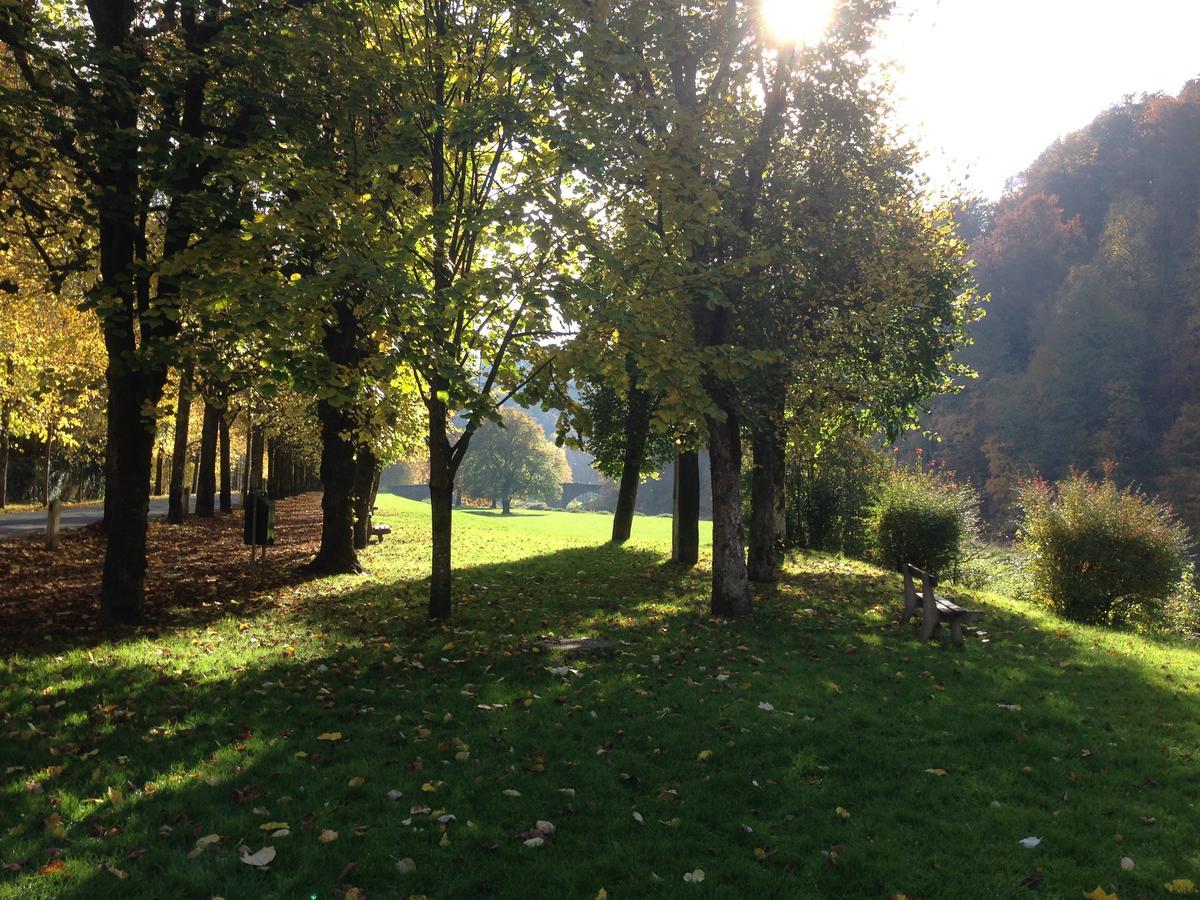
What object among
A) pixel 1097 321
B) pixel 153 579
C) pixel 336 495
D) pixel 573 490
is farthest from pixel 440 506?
pixel 573 490

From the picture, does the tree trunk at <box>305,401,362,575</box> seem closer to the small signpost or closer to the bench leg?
the small signpost

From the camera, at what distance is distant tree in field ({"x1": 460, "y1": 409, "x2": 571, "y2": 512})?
2884 inches

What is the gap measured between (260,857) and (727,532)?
29.1ft

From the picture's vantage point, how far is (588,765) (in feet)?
Result: 19.7

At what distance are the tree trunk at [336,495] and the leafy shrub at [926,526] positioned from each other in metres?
14.2

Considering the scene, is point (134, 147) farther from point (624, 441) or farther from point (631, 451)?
point (631, 451)

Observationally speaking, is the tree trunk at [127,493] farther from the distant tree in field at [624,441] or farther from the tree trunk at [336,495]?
the distant tree in field at [624,441]

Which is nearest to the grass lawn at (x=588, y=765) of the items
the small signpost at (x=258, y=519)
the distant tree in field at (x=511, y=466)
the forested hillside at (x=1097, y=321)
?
the small signpost at (x=258, y=519)

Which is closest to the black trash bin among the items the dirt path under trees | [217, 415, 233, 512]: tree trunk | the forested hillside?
the dirt path under trees

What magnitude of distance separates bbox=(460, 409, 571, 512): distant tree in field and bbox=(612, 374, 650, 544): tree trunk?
47.5 metres

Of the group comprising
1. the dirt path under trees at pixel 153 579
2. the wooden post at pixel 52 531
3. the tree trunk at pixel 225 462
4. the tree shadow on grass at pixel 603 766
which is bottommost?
the tree shadow on grass at pixel 603 766

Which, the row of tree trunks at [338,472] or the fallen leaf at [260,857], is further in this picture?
the row of tree trunks at [338,472]

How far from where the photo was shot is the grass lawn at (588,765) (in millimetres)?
4414

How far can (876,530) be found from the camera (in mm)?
21469
